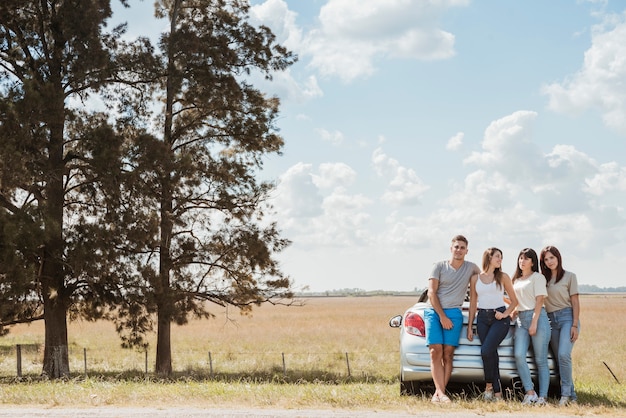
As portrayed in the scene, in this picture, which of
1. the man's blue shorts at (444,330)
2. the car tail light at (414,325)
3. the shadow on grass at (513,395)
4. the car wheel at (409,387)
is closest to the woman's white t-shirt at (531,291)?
the man's blue shorts at (444,330)

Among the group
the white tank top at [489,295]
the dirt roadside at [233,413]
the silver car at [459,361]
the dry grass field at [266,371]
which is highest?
the white tank top at [489,295]

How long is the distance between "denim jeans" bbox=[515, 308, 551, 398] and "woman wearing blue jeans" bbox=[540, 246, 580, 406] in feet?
0.77

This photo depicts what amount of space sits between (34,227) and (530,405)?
41.9 ft

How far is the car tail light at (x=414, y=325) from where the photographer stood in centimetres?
802

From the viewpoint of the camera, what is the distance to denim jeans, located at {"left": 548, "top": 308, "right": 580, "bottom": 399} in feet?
25.8

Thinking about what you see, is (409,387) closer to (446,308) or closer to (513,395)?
(446,308)

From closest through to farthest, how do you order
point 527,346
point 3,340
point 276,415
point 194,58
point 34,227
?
1. point 276,415
2. point 527,346
3. point 34,227
4. point 194,58
5. point 3,340

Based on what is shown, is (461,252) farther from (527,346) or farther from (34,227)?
(34,227)

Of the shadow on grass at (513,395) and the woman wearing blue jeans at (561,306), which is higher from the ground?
the woman wearing blue jeans at (561,306)

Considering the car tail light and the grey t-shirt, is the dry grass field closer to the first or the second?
the car tail light

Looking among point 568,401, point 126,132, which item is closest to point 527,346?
point 568,401

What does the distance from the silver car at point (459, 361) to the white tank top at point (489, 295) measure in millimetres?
295

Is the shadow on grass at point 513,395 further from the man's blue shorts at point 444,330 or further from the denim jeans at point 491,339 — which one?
the man's blue shorts at point 444,330

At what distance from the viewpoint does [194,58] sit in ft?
68.1
